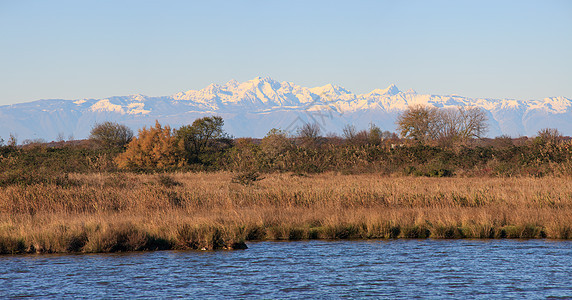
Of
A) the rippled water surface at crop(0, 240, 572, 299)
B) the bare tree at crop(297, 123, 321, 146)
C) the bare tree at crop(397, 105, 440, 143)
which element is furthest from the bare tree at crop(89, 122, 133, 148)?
the rippled water surface at crop(0, 240, 572, 299)

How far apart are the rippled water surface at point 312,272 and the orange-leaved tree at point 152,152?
41.8 meters

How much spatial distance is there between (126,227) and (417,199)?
13.1m

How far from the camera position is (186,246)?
19.2 m

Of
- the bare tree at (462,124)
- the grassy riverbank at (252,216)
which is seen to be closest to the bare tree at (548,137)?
the bare tree at (462,124)

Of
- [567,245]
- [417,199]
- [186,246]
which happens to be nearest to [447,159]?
[417,199]

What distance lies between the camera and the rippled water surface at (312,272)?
13.7 m

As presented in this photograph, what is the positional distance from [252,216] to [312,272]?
24.7 ft

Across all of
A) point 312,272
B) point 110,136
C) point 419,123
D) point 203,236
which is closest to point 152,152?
point 110,136

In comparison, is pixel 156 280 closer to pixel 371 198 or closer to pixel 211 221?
pixel 211 221

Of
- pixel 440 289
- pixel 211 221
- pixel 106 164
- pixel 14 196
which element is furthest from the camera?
pixel 106 164

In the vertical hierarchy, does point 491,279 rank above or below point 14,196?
below

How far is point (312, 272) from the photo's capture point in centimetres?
1570

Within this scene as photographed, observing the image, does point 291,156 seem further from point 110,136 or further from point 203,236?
point 203,236

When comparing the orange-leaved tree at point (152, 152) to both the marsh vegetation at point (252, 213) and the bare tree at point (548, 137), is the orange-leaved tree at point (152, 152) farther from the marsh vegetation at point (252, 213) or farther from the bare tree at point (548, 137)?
the bare tree at point (548, 137)
